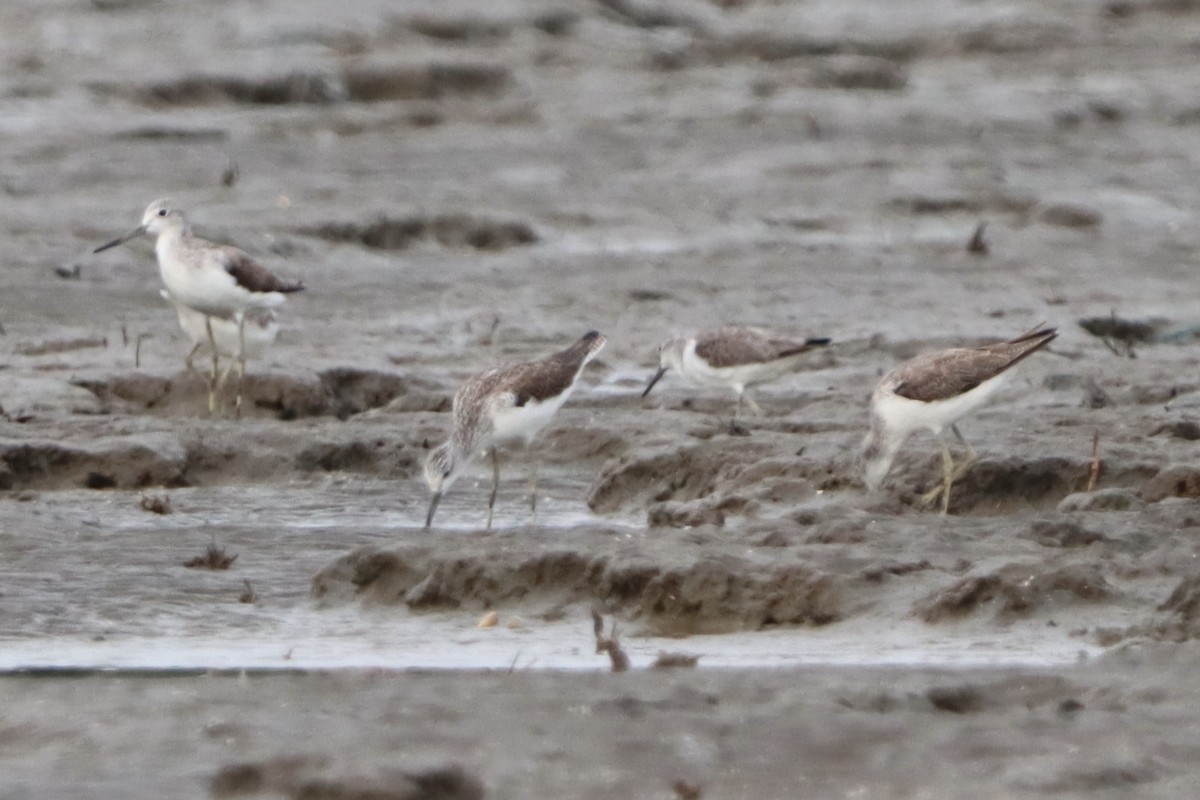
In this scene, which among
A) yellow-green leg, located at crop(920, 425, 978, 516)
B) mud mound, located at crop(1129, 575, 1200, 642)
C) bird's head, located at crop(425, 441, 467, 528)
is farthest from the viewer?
bird's head, located at crop(425, 441, 467, 528)

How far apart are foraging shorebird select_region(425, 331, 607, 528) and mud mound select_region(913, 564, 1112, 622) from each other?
2703 millimetres

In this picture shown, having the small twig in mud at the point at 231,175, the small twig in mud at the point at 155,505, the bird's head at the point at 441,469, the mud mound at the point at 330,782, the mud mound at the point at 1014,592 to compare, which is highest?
the mud mound at the point at 330,782

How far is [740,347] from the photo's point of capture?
11.6 meters

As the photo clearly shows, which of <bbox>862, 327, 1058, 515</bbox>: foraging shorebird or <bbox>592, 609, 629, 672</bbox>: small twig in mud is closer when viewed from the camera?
<bbox>592, 609, 629, 672</bbox>: small twig in mud

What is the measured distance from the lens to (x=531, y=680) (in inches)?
255

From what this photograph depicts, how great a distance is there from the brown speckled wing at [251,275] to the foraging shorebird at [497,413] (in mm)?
3171

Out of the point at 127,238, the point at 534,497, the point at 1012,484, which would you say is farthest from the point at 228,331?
the point at 1012,484

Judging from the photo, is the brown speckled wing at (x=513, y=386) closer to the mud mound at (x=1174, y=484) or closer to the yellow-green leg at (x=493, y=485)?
the yellow-green leg at (x=493, y=485)

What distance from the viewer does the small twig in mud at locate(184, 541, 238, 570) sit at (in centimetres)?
859

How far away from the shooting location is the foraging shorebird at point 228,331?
12.9 m

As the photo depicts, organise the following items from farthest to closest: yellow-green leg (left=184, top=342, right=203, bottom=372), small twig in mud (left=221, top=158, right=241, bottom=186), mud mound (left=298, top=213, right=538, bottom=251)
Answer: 1. small twig in mud (left=221, top=158, right=241, bottom=186)
2. mud mound (left=298, top=213, right=538, bottom=251)
3. yellow-green leg (left=184, top=342, right=203, bottom=372)

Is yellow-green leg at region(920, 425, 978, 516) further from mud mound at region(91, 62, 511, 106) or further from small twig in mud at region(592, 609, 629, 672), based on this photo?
mud mound at region(91, 62, 511, 106)

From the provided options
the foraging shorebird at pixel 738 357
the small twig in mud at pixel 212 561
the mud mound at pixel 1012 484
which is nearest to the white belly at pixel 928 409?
the mud mound at pixel 1012 484

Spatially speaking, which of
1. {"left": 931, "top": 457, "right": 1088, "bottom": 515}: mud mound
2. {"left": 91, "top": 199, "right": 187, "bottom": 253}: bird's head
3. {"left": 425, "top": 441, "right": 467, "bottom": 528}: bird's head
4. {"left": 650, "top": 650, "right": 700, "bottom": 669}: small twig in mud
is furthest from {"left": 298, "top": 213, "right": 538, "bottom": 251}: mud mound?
{"left": 650, "top": 650, "right": 700, "bottom": 669}: small twig in mud
